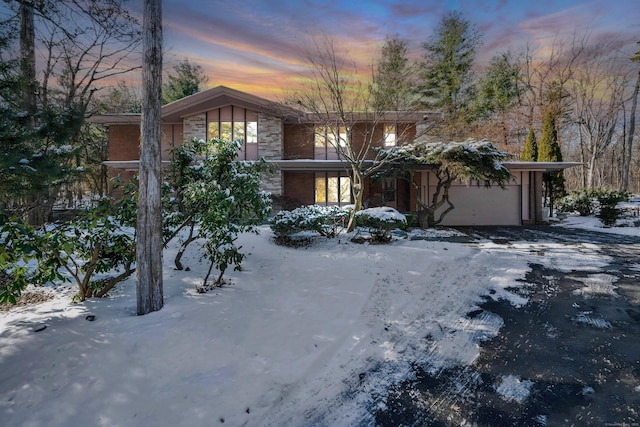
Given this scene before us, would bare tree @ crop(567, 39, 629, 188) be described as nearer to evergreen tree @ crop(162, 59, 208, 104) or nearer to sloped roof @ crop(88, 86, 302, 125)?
sloped roof @ crop(88, 86, 302, 125)

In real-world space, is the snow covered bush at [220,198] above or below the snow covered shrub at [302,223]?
above

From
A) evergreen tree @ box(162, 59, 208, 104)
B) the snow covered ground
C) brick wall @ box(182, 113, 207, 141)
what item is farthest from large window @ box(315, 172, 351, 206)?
evergreen tree @ box(162, 59, 208, 104)

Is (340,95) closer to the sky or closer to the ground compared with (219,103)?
closer to the ground

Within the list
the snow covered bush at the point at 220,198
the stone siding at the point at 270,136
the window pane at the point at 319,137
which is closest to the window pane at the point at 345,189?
the window pane at the point at 319,137

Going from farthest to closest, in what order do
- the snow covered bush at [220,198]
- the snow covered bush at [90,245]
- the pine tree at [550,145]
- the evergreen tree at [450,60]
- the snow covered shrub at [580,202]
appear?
the evergreen tree at [450,60], the pine tree at [550,145], the snow covered shrub at [580,202], the snow covered bush at [220,198], the snow covered bush at [90,245]

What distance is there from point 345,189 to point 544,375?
13.2 metres

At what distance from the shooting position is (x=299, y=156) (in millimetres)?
16047

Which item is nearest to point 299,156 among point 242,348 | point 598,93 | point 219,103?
point 219,103

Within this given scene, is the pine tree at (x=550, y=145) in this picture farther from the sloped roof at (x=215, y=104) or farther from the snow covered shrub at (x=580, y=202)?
the sloped roof at (x=215, y=104)

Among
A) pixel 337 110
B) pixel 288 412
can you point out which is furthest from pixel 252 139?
pixel 288 412

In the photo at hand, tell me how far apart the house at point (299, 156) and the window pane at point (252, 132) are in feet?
0.16

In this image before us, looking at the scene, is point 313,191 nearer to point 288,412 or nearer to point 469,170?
point 469,170

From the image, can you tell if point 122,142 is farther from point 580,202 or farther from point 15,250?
point 580,202

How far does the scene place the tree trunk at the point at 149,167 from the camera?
3.89 meters
